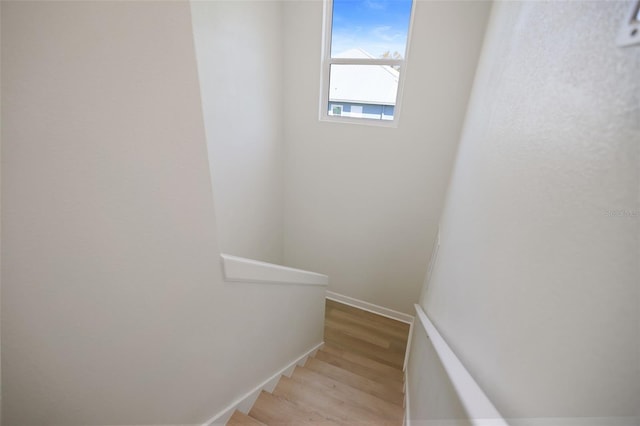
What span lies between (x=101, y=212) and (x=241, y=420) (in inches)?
54.6

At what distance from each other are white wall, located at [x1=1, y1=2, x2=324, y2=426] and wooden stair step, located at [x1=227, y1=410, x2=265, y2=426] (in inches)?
19.8

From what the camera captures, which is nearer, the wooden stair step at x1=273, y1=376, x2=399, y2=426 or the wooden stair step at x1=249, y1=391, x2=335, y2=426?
the wooden stair step at x1=249, y1=391, x2=335, y2=426

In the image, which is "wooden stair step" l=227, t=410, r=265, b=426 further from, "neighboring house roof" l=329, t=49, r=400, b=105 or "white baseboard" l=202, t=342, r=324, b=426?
"neighboring house roof" l=329, t=49, r=400, b=105

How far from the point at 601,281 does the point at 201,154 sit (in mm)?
1012

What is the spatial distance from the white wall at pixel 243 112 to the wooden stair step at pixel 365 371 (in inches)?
47.7

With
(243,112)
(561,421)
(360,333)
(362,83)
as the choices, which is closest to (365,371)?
(360,333)

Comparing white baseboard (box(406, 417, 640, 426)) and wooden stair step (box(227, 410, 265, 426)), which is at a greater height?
white baseboard (box(406, 417, 640, 426))

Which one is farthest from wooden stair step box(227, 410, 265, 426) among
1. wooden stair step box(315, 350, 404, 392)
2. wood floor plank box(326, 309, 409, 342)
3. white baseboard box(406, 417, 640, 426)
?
wood floor plank box(326, 309, 409, 342)

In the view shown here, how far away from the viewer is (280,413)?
1.60 metres

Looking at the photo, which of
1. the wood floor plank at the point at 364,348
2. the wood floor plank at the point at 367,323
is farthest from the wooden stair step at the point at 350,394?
the wood floor plank at the point at 367,323

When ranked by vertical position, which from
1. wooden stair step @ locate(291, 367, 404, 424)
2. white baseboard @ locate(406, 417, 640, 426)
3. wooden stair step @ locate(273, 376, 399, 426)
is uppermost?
white baseboard @ locate(406, 417, 640, 426)

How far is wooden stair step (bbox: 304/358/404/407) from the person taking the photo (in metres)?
2.00

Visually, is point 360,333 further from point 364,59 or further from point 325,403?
point 364,59

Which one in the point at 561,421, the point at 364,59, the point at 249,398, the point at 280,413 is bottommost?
the point at 280,413
